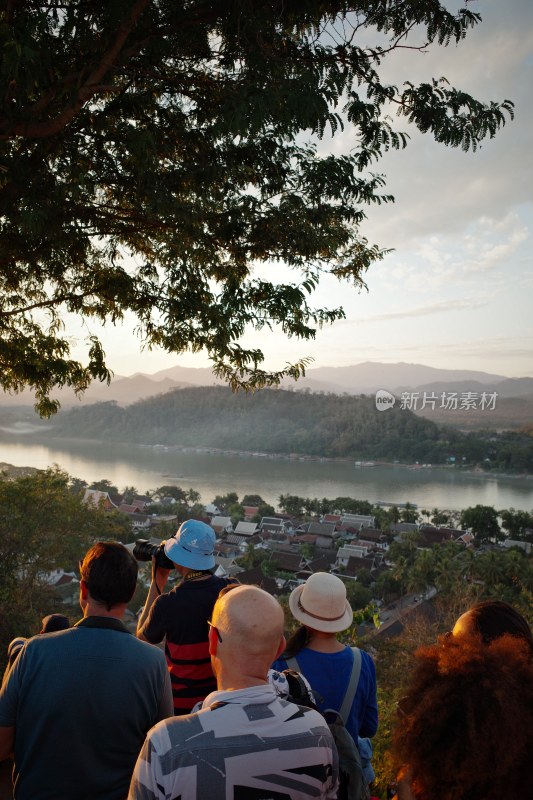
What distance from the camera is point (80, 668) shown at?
3.08ft

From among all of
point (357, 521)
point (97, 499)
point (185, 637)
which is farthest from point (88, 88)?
point (357, 521)

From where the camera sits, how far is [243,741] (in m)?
0.71

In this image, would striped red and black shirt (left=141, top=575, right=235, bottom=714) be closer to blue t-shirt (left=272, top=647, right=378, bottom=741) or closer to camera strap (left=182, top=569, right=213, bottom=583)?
camera strap (left=182, top=569, right=213, bottom=583)

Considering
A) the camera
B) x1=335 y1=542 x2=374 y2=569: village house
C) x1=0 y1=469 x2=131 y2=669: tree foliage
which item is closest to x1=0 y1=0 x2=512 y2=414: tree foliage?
the camera

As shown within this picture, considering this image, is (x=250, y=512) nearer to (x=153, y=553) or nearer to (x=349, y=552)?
(x=349, y=552)

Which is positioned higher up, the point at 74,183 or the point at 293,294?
the point at 74,183

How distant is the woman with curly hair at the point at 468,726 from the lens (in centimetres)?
65

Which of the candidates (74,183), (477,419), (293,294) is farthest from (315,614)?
(477,419)

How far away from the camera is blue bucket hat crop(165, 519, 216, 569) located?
4.44 ft

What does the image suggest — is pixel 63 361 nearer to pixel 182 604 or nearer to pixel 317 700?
pixel 182 604

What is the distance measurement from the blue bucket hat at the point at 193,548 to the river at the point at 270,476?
22885mm

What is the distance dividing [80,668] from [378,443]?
3966cm

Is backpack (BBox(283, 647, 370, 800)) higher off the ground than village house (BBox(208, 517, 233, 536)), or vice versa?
backpack (BBox(283, 647, 370, 800))

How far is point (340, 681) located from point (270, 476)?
31494 mm
